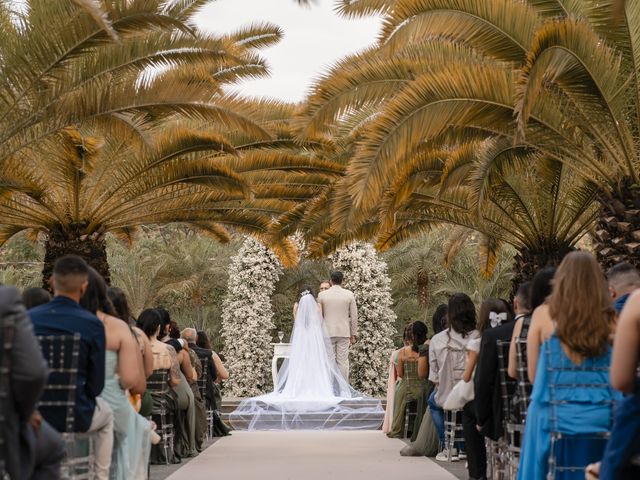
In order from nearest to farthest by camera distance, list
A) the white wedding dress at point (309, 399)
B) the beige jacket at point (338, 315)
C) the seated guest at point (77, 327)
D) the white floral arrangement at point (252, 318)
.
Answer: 1. the seated guest at point (77, 327)
2. the white wedding dress at point (309, 399)
3. the beige jacket at point (338, 315)
4. the white floral arrangement at point (252, 318)

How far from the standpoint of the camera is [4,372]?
4836 mm

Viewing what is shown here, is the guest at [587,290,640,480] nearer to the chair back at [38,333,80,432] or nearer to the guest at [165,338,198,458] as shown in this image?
the chair back at [38,333,80,432]

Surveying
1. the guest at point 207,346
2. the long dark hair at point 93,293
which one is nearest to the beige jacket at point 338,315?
the guest at point 207,346

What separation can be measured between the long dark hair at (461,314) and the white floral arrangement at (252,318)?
17.5 meters

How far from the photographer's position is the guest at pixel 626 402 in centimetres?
507

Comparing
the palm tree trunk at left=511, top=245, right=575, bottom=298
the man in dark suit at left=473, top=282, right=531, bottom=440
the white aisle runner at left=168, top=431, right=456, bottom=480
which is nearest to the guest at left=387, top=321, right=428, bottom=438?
the white aisle runner at left=168, top=431, right=456, bottom=480

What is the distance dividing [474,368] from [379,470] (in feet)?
8.04

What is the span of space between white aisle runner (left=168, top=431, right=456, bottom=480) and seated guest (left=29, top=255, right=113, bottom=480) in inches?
193

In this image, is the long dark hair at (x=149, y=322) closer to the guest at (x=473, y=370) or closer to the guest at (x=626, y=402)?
the guest at (x=473, y=370)

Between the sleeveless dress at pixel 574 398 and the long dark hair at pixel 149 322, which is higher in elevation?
the long dark hair at pixel 149 322

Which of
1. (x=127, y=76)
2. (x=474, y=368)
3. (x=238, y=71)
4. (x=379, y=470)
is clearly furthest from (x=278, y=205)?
(x=474, y=368)

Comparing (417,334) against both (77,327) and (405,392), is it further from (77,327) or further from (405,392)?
(77,327)

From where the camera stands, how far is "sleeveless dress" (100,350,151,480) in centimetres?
834

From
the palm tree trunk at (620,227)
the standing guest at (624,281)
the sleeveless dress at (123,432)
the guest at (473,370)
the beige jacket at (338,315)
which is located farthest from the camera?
the beige jacket at (338,315)
